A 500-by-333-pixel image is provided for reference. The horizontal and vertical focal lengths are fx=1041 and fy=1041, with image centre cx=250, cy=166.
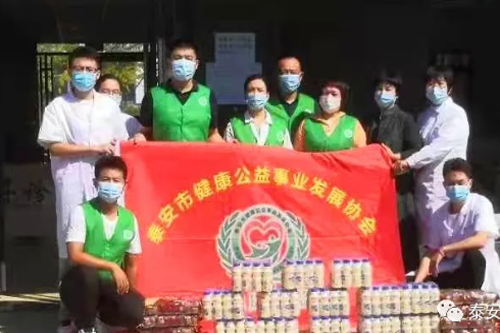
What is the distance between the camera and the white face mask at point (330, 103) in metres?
6.51

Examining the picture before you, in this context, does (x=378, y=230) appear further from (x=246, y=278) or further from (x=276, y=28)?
(x=276, y=28)

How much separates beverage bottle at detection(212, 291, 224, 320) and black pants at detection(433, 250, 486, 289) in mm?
1432

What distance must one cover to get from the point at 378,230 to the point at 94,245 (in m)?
1.84

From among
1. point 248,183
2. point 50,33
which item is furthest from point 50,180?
point 248,183

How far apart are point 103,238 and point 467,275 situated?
224 centimetres

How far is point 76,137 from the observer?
6.25 metres

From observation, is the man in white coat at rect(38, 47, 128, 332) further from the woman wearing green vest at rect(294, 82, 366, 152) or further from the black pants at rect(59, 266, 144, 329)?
the woman wearing green vest at rect(294, 82, 366, 152)

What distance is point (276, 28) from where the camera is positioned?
8117 mm

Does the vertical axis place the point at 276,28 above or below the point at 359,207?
above

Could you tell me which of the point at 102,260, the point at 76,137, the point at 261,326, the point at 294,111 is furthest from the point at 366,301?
the point at 76,137

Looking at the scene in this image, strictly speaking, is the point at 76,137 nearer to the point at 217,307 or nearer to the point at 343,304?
the point at 217,307

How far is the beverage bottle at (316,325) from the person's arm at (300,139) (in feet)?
3.92

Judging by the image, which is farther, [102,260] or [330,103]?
[330,103]

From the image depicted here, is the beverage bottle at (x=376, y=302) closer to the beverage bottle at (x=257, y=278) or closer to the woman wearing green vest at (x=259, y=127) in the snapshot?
the beverage bottle at (x=257, y=278)
